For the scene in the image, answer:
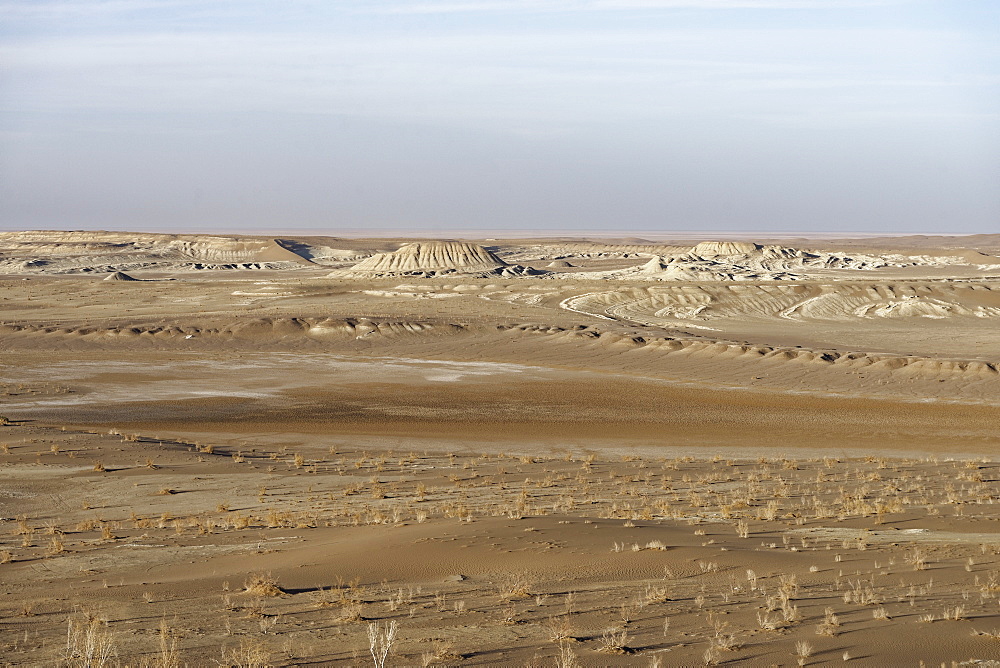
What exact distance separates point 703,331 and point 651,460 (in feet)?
92.5

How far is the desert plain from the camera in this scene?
7836mm

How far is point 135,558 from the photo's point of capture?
10.8 metres

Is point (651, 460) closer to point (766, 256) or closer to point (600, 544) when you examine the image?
point (600, 544)

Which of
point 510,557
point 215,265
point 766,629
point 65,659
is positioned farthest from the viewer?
point 215,265

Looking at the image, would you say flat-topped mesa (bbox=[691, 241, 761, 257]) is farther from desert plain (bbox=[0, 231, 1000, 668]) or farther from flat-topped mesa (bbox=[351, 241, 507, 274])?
desert plain (bbox=[0, 231, 1000, 668])

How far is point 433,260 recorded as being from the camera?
95188 mm

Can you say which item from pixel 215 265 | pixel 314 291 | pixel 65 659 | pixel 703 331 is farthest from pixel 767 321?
pixel 215 265

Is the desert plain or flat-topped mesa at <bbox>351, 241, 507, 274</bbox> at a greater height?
flat-topped mesa at <bbox>351, 241, 507, 274</bbox>

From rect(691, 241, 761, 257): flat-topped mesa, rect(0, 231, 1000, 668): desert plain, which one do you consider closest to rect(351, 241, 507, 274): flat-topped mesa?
rect(691, 241, 761, 257): flat-topped mesa

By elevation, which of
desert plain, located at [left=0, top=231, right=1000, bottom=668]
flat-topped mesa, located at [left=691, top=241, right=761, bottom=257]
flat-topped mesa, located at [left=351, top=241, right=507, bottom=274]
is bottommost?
desert plain, located at [left=0, top=231, right=1000, bottom=668]

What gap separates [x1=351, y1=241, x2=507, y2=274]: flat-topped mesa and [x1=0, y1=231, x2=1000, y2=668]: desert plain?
42.8 meters

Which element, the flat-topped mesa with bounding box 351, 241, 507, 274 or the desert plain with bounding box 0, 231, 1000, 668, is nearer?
the desert plain with bounding box 0, 231, 1000, 668

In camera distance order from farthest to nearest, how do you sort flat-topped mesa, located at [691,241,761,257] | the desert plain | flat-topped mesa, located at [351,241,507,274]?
flat-topped mesa, located at [691,241,761,257] < flat-topped mesa, located at [351,241,507,274] < the desert plain

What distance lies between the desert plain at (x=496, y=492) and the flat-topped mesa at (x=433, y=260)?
140 ft
